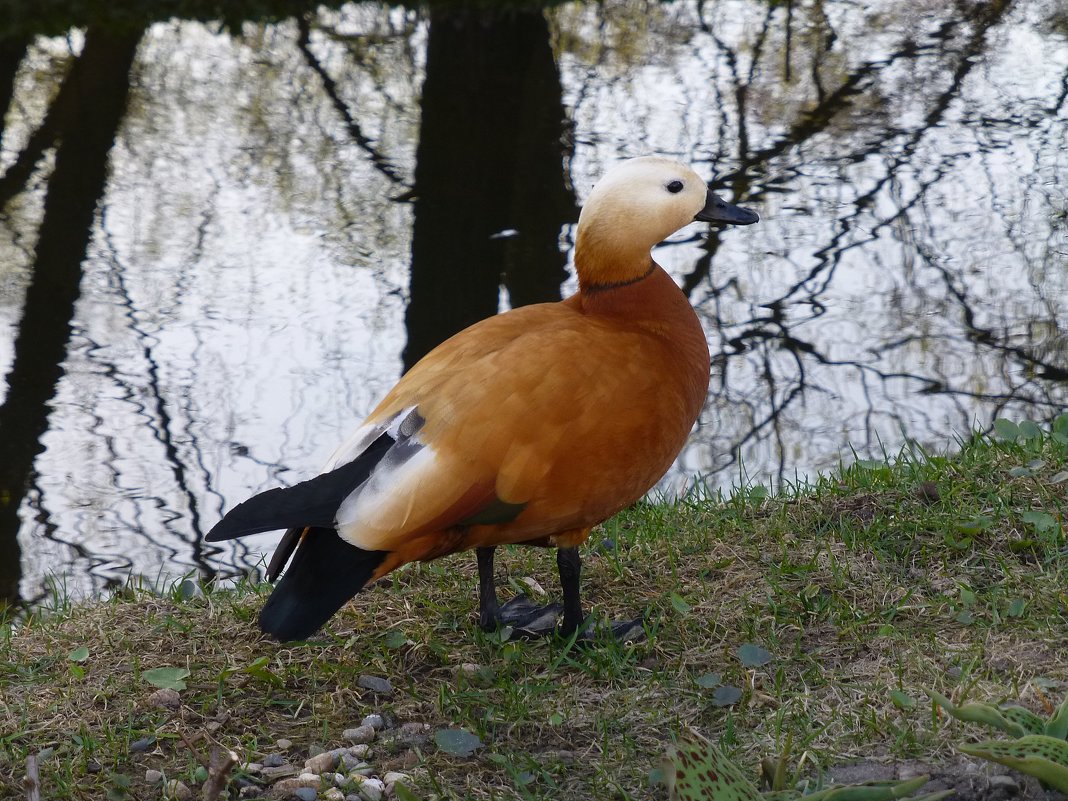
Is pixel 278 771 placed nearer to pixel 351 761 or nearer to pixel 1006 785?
pixel 351 761

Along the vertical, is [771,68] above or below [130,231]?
above

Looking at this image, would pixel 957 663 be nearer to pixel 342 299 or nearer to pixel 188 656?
pixel 188 656

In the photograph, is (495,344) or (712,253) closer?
(495,344)

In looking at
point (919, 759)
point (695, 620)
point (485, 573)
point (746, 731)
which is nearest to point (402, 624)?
point (485, 573)

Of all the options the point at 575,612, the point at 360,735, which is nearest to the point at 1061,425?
the point at 575,612

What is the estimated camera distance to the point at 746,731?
111 inches

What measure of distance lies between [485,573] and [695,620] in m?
0.60

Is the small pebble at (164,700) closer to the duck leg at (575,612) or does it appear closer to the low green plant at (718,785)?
the duck leg at (575,612)

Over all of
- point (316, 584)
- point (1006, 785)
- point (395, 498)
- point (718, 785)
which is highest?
point (395, 498)

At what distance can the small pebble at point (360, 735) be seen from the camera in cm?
289

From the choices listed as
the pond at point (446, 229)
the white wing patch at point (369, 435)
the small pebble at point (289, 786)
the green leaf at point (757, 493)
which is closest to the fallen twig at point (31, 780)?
the small pebble at point (289, 786)

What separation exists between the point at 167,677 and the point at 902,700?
180 cm

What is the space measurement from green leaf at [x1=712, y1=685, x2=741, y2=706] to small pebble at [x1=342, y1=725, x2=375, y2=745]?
0.83m

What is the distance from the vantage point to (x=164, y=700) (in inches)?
119
